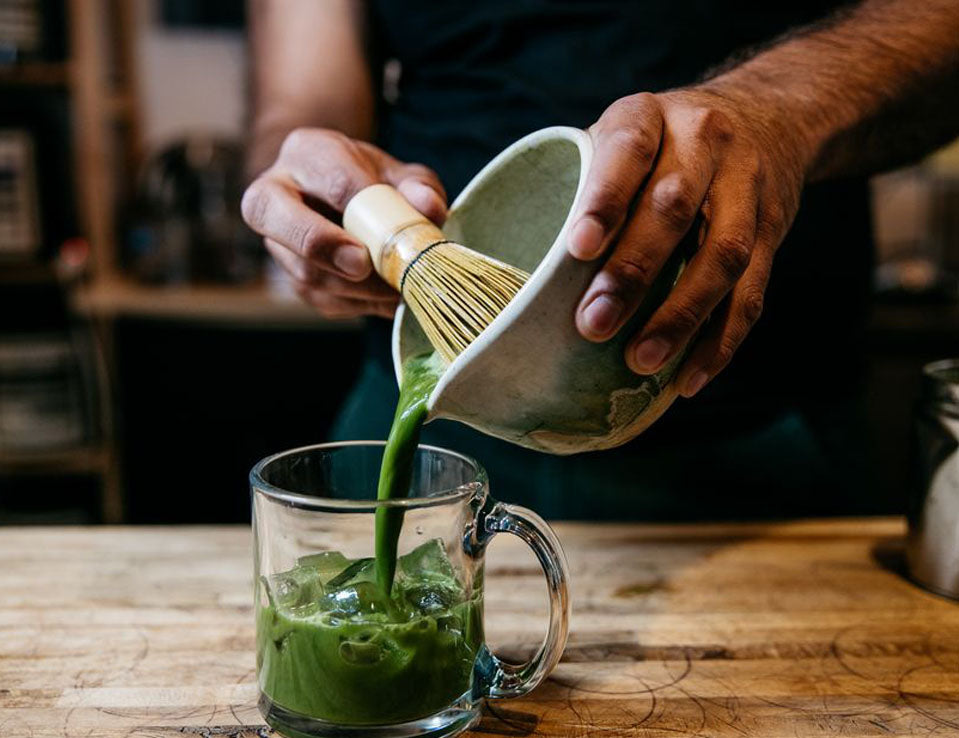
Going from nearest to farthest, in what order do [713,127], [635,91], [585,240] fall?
1. [585,240]
2. [713,127]
3. [635,91]

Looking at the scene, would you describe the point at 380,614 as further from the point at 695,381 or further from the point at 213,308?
the point at 213,308

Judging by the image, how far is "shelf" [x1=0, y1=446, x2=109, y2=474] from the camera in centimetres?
248

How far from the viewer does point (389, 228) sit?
0.83 meters

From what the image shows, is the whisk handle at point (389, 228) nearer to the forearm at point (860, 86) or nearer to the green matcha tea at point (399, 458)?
the green matcha tea at point (399, 458)

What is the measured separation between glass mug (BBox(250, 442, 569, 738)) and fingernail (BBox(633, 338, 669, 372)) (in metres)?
0.16

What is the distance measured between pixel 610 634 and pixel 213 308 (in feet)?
5.90

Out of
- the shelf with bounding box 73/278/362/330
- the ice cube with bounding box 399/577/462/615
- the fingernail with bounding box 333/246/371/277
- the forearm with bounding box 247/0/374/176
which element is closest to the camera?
the ice cube with bounding box 399/577/462/615

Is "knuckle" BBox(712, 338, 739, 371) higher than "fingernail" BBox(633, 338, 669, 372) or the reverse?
the reverse

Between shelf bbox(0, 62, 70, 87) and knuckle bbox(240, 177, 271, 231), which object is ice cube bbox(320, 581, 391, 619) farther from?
shelf bbox(0, 62, 70, 87)

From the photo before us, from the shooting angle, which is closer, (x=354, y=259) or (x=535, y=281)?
(x=535, y=281)

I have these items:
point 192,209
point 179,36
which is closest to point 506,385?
point 192,209

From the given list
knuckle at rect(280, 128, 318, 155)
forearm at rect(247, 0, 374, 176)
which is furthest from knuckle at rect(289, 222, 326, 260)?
forearm at rect(247, 0, 374, 176)

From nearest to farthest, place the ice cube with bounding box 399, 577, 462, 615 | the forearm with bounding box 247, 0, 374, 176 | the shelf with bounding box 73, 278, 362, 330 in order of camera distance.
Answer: the ice cube with bounding box 399, 577, 462, 615
the forearm with bounding box 247, 0, 374, 176
the shelf with bounding box 73, 278, 362, 330

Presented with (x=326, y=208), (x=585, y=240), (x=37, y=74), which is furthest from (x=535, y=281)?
(x=37, y=74)
